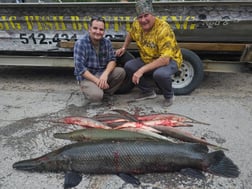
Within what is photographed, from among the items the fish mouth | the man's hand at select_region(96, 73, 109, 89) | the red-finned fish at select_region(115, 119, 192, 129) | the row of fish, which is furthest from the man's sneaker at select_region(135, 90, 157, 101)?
the fish mouth

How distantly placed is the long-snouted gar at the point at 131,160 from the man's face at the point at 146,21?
6.54ft

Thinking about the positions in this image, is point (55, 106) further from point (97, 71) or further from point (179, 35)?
point (179, 35)

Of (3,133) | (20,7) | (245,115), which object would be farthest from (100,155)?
(20,7)

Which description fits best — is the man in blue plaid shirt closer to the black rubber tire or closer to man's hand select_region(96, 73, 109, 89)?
man's hand select_region(96, 73, 109, 89)

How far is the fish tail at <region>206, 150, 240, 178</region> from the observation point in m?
3.06

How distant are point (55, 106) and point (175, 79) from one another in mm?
1971

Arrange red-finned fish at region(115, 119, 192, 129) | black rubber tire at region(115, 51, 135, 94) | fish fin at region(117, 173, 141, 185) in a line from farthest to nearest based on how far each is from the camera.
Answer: black rubber tire at region(115, 51, 135, 94) → red-finned fish at region(115, 119, 192, 129) → fish fin at region(117, 173, 141, 185)

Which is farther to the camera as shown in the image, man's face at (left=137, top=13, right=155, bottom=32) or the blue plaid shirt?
the blue plaid shirt

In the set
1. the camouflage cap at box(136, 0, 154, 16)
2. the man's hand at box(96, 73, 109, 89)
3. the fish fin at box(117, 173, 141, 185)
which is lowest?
the fish fin at box(117, 173, 141, 185)

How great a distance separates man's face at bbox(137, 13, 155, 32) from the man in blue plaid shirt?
54cm

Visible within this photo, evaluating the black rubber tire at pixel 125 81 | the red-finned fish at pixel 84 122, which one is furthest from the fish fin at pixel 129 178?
the black rubber tire at pixel 125 81

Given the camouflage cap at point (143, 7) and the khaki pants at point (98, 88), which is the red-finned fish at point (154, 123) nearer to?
the khaki pants at point (98, 88)

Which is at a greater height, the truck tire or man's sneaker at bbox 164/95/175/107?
the truck tire

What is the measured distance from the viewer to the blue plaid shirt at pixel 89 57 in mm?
4609
